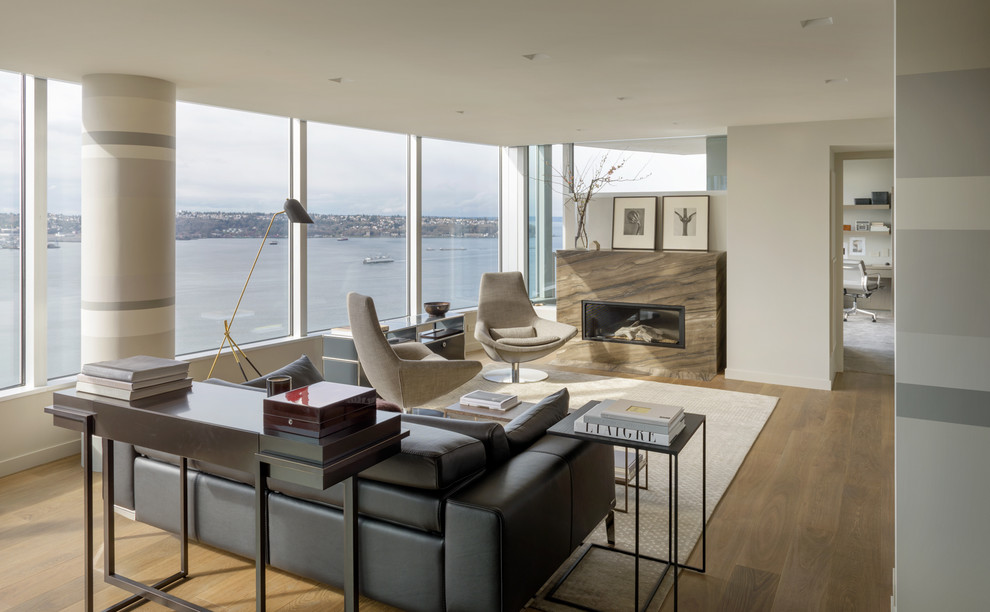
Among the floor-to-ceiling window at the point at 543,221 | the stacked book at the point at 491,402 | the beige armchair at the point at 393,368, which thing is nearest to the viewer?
the stacked book at the point at 491,402

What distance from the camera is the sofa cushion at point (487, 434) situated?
7.98 ft

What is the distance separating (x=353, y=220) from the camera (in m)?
6.45

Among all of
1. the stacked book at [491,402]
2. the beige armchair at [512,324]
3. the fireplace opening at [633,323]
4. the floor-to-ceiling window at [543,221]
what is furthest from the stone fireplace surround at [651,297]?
the stacked book at [491,402]

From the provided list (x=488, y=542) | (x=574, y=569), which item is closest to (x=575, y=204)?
(x=574, y=569)

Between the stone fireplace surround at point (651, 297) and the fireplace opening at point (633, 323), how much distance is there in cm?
5

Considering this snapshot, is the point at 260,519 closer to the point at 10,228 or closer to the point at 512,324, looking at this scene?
the point at 10,228

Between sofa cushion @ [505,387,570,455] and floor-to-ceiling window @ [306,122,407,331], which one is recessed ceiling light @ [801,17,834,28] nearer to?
sofa cushion @ [505,387,570,455]

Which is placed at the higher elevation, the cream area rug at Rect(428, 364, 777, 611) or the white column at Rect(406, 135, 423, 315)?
the white column at Rect(406, 135, 423, 315)

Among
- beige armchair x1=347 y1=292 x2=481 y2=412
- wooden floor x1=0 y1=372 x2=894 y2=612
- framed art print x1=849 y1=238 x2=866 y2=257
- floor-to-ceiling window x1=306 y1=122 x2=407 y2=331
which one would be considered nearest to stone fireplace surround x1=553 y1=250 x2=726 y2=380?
floor-to-ceiling window x1=306 y1=122 x2=407 y2=331

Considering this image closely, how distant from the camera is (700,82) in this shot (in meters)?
4.32

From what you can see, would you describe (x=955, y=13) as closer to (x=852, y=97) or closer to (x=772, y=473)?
(x=772, y=473)

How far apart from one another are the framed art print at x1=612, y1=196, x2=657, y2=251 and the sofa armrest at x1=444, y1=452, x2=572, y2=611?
16.3 ft

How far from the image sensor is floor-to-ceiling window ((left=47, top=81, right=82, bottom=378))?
4281 millimetres

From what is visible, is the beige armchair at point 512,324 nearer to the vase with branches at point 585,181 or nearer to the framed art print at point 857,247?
the vase with branches at point 585,181
